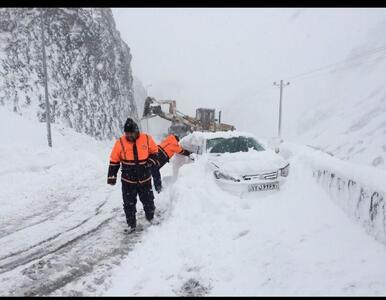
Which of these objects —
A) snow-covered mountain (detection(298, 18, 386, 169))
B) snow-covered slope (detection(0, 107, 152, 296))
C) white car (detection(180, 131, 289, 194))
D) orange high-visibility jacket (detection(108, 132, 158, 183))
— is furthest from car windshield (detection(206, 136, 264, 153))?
snow-covered mountain (detection(298, 18, 386, 169))

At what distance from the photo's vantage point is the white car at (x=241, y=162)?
7.50 meters

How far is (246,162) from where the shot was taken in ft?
26.0

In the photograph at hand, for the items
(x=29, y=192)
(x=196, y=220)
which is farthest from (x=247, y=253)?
(x=29, y=192)

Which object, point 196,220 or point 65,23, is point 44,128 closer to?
point 65,23

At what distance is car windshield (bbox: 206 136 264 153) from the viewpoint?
9.14m

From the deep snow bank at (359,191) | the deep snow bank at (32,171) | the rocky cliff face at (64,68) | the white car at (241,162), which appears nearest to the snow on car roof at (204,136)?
the white car at (241,162)

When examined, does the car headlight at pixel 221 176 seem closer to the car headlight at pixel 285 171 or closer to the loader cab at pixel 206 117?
the car headlight at pixel 285 171

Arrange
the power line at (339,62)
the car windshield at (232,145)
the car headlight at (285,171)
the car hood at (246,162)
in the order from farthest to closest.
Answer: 1. the power line at (339,62)
2. the car windshield at (232,145)
3. the car headlight at (285,171)
4. the car hood at (246,162)

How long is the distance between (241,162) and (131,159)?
2.26 meters

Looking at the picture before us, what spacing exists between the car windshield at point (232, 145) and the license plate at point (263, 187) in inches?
65.2

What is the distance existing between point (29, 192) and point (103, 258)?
6.12 metres

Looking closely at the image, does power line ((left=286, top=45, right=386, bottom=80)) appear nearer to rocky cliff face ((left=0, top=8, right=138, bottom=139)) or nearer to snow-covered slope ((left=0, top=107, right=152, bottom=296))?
rocky cliff face ((left=0, top=8, right=138, bottom=139))

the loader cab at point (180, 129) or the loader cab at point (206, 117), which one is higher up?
the loader cab at point (206, 117)

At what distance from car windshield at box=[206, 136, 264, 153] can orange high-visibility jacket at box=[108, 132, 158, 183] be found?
239 cm
